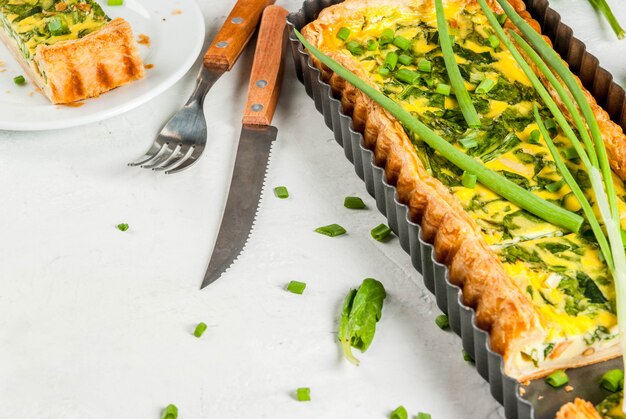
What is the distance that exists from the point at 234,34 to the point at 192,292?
1540 millimetres

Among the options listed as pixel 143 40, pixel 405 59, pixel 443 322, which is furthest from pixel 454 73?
pixel 143 40

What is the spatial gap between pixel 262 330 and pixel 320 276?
33cm

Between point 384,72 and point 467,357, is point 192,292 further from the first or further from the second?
point 384,72

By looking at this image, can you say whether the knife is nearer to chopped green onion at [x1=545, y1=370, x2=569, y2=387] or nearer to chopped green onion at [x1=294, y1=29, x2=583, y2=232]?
chopped green onion at [x1=294, y1=29, x2=583, y2=232]

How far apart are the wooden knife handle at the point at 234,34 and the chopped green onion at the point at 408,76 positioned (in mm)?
949

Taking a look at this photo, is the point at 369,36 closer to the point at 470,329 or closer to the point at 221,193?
the point at 221,193

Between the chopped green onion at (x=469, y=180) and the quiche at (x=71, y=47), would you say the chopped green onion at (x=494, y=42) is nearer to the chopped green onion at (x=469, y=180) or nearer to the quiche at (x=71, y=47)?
the chopped green onion at (x=469, y=180)

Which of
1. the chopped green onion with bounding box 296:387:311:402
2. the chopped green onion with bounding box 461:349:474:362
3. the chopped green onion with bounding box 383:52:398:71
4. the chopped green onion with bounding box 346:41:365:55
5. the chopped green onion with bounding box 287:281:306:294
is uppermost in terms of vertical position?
the chopped green onion with bounding box 383:52:398:71

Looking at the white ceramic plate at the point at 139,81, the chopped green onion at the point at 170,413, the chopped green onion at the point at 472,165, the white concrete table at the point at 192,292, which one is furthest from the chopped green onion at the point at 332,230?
the white ceramic plate at the point at 139,81

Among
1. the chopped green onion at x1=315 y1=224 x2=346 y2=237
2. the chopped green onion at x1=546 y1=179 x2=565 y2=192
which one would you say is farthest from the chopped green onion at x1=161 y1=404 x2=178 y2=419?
the chopped green onion at x1=546 y1=179 x2=565 y2=192

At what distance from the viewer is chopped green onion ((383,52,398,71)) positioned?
3.77 metres

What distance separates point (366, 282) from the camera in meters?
3.29

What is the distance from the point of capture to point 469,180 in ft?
10.5

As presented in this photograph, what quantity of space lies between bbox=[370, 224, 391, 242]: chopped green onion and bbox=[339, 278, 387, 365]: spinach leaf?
226 mm
